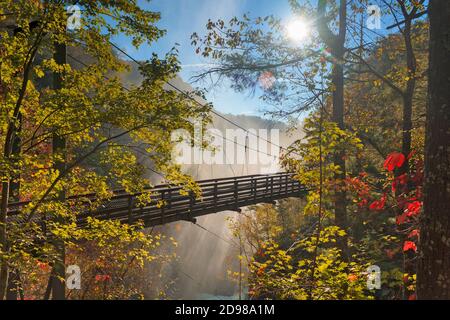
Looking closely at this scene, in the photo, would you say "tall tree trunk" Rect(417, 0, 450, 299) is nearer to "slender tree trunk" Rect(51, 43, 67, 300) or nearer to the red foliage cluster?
"slender tree trunk" Rect(51, 43, 67, 300)

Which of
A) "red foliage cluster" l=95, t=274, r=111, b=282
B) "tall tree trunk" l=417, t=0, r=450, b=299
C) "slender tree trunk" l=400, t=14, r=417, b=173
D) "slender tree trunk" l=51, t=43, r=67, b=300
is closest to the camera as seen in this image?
"tall tree trunk" l=417, t=0, r=450, b=299

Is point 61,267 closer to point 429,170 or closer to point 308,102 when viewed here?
point 308,102

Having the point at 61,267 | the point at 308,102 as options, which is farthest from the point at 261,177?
the point at 61,267

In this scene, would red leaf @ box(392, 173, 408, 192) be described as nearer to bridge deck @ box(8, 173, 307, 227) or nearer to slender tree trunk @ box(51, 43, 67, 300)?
bridge deck @ box(8, 173, 307, 227)

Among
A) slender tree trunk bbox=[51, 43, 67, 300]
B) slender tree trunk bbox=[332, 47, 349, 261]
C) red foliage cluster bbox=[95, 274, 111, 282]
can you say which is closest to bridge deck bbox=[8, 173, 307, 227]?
slender tree trunk bbox=[51, 43, 67, 300]

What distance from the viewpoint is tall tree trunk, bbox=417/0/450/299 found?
2254 mm

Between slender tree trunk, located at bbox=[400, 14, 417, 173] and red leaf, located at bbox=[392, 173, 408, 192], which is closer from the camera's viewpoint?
red leaf, located at bbox=[392, 173, 408, 192]

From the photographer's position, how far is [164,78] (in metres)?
5.43

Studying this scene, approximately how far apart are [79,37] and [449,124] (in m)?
5.15

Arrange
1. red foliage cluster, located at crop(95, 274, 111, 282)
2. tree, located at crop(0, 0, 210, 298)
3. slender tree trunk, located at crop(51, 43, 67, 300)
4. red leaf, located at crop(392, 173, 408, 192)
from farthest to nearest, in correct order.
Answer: red foliage cluster, located at crop(95, 274, 111, 282) < slender tree trunk, located at crop(51, 43, 67, 300) < tree, located at crop(0, 0, 210, 298) < red leaf, located at crop(392, 173, 408, 192)

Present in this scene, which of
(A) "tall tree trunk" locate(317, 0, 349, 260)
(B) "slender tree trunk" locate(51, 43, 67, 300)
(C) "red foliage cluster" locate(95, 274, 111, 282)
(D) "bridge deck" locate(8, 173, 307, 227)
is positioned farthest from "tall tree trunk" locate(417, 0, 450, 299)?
(C) "red foliage cluster" locate(95, 274, 111, 282)

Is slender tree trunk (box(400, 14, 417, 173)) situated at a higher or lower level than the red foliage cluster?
higher

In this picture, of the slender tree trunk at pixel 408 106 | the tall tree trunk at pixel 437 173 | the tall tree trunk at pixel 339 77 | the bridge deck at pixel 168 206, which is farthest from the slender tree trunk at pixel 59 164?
the slender tree trunk at pixel 408 106

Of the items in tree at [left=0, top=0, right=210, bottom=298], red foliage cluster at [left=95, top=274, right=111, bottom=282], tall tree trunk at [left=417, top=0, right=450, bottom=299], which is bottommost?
red foliage cluster at [left=95, top=274, right=111, bottom=282]
